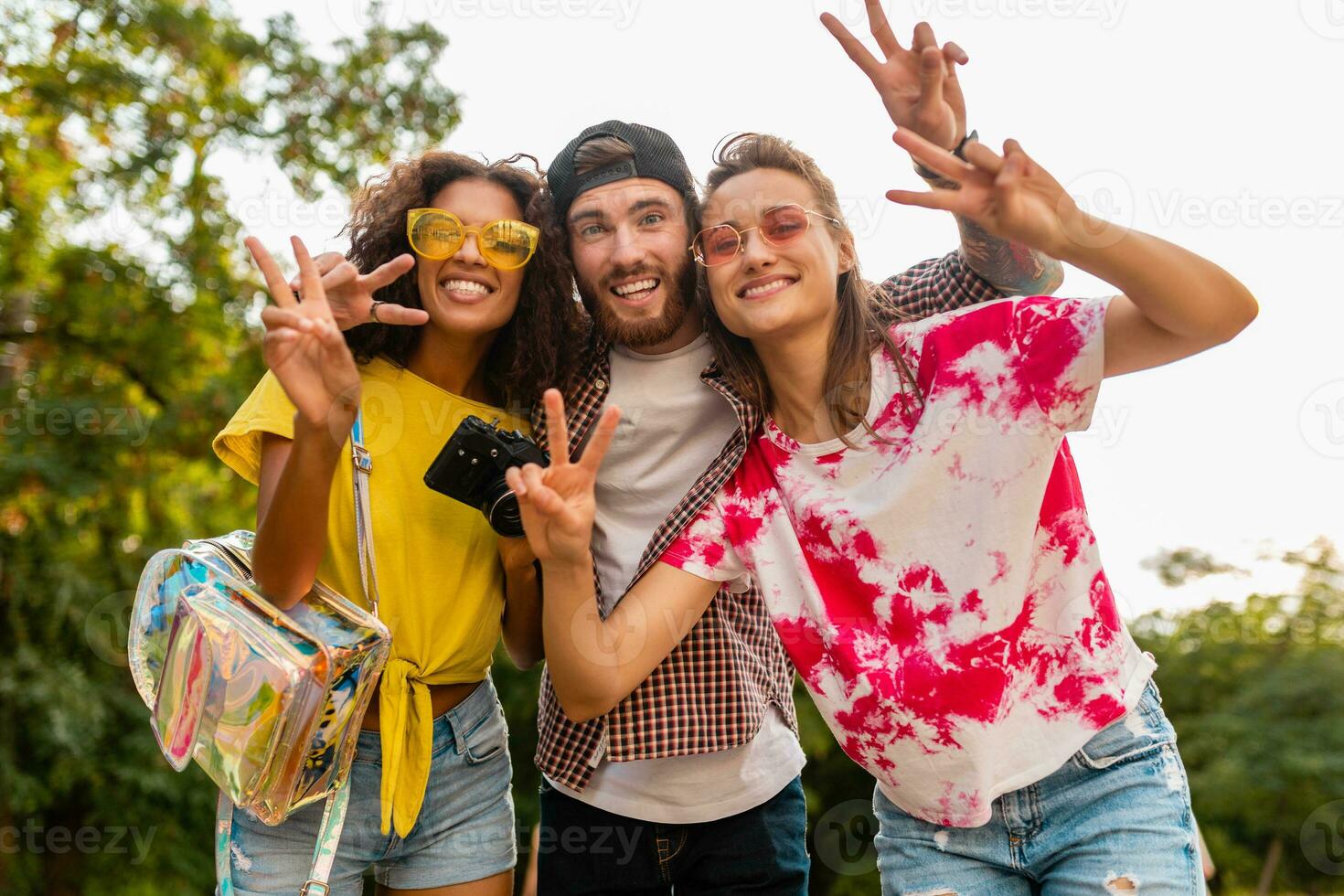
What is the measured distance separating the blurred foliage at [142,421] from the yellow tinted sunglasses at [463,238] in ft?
16.0

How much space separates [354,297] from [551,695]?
3.20 ft

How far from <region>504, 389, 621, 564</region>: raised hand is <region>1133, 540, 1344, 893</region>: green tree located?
6576mm

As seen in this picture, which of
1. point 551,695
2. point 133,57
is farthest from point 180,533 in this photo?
point 551,695

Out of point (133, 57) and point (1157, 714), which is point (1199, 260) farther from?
point (133, 57)

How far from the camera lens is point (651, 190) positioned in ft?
8.00

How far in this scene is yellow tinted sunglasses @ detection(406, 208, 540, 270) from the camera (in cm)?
224

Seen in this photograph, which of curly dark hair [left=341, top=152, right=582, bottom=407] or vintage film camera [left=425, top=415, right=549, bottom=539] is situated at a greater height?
curly dark hair [left=341, top=152, right=582, bottom=407]
